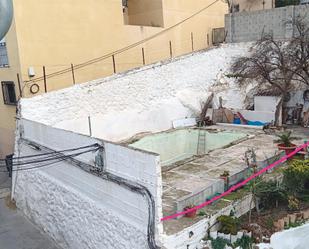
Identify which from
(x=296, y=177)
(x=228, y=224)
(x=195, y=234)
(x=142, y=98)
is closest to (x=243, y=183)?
(x=296, y=177)

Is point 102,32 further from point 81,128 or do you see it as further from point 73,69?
point 81,128

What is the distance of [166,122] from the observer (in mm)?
18344

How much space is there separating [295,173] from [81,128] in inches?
346

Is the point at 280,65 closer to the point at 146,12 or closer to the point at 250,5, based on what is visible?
the point at 146,12

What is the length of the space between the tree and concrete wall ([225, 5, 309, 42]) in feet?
2.46

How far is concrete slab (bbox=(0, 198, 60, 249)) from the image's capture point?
10781 mm

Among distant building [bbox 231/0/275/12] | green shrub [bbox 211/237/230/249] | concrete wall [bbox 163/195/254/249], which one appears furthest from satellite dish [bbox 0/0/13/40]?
distant building [bbox 231/0/275/12]

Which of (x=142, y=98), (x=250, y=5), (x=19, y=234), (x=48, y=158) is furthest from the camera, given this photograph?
(x=250, y=5)

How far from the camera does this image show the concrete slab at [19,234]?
35.4ft

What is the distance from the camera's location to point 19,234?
37.6ft

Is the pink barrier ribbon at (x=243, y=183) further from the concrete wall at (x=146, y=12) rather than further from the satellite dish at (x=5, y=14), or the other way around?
the concrete wall at (x=146, y=12)

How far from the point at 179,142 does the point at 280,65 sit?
19.0ft

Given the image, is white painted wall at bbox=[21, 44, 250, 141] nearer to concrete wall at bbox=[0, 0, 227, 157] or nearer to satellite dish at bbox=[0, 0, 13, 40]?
concrete wall at bbox=[0, 0, 227, 157]

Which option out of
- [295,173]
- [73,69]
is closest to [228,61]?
[73,69]
